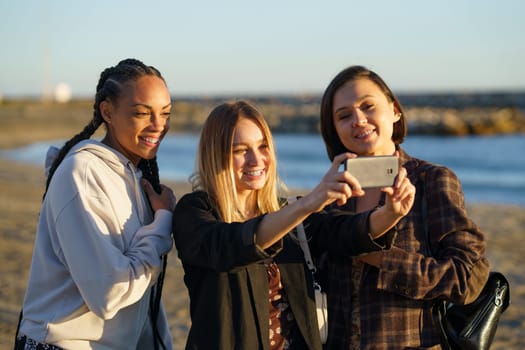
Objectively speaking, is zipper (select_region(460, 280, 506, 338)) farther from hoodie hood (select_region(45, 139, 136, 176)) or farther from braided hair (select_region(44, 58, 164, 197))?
hoodie hood (select_region(45, 139, 136, 176))

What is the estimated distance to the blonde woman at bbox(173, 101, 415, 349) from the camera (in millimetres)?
2623

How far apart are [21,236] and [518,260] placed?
716 centimetres

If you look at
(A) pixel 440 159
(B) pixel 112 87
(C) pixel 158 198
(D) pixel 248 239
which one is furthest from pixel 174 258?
(A) pixel 440 159

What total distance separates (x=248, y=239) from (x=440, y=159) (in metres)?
24.5

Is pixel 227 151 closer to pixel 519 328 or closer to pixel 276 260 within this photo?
pixel 276 260

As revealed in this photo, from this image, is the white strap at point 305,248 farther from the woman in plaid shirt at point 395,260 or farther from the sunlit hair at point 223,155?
the sunlit hair at point 223,155

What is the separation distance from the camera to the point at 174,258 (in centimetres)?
962

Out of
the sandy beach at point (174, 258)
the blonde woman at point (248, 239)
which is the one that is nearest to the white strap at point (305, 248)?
the blonde woman at point (248, 239)

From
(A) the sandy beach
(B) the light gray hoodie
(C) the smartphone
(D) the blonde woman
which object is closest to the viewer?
(C) the smartphone

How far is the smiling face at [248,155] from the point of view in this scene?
9.45 ft

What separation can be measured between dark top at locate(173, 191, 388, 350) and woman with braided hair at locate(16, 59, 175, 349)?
178 mm

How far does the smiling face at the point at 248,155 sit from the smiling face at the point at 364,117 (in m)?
0.43

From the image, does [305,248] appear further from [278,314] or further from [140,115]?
[140,115]

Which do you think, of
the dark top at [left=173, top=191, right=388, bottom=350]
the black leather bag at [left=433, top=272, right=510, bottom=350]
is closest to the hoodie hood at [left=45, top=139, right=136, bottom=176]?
the dark top at [left=173, top=191, right=388, bottom=350]
